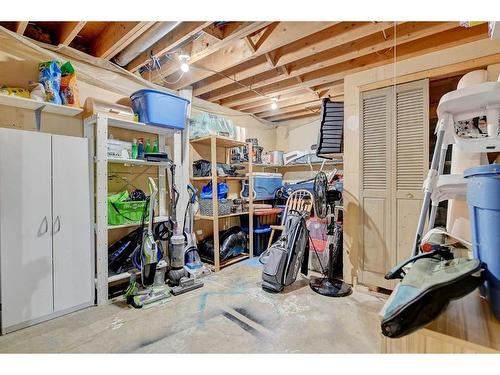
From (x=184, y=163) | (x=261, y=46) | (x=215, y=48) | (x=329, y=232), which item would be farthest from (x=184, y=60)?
(x=329, y=232)

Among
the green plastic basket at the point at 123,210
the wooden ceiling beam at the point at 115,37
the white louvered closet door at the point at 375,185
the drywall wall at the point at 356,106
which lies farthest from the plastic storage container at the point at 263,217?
the wooden ceiling beam at the point at 115,37

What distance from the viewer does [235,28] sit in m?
2.32

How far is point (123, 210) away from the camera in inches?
107

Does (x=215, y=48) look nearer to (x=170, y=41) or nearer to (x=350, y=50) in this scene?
(x=170, y=41)

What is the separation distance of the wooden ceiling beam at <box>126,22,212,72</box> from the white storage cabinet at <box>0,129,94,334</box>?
1191 mm

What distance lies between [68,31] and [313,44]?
94.6 inches

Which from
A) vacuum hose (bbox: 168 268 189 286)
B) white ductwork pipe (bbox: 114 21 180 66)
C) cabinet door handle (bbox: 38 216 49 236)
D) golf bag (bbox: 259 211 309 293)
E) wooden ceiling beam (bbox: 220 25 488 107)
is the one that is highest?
wooden ceiling beam (bbox: 220 25 488 107)

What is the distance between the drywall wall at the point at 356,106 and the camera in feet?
7.65

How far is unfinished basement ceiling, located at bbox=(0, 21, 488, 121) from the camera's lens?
2.33m

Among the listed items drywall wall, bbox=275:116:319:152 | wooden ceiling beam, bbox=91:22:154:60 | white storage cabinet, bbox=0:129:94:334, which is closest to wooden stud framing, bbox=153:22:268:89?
wooden ceiling beam, bbox=91:22:154:60

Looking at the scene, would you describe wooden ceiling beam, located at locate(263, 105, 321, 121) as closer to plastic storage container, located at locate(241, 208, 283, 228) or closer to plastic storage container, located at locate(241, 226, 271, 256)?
plastic storage container, located at locate(241, 208, 283, 228)

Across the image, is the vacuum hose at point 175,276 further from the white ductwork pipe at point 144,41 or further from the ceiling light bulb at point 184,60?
the white ductwork pipe at point 144,41

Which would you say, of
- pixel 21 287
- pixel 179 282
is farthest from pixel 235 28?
pixel 21 287

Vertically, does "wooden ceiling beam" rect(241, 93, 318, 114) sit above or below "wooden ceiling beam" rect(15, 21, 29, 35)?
above
